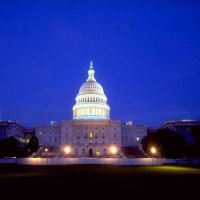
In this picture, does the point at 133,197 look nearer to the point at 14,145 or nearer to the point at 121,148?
the point at 14,145

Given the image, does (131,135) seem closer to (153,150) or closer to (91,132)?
(91,132)

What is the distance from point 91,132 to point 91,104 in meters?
17.8

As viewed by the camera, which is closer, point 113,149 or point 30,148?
point 30,148

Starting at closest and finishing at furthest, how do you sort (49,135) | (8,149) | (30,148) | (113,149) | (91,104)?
1. (8,149)
2. (30,148)
3. (113,149)
4. (49,135)
5. (91,104)

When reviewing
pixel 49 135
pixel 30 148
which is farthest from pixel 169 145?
pixel 49 135

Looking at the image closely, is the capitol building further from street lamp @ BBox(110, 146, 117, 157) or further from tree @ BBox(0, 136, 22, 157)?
tree @ BBox(0, 136, 22, 157)

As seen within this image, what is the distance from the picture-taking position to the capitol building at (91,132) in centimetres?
12725

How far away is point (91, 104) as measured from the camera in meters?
148

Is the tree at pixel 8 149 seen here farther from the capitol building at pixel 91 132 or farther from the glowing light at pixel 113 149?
the glowing light at pixel 113 149

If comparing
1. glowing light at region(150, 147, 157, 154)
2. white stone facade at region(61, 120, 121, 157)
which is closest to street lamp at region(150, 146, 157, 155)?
glowing light at region(150, 147, 157, 154)

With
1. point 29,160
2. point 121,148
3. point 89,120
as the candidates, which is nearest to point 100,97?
point 89,120

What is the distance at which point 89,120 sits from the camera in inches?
5246

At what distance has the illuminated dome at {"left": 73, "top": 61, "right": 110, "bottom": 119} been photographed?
14700 cm

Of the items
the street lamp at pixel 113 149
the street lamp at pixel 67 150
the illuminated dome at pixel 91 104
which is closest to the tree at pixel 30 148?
the street lamp at pixel 67 150
